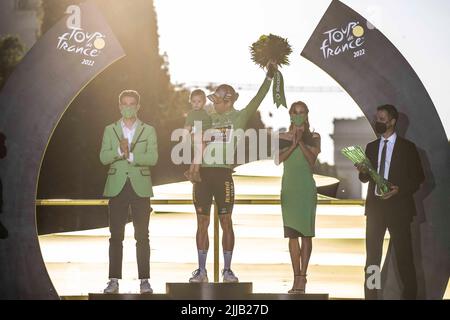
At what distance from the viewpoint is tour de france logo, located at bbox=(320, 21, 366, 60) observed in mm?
7293

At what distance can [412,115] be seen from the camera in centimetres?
725

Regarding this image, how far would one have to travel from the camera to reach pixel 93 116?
704 inches

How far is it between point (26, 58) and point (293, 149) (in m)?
2.64

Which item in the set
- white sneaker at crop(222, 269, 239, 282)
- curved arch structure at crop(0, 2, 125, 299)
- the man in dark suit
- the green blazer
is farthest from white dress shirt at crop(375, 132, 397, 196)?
curved arch structure at crop(0, 2, 125, 299)

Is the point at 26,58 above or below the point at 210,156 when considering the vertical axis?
above

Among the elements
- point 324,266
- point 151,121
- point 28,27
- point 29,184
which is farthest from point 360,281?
point 28,27

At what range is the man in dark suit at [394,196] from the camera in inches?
275

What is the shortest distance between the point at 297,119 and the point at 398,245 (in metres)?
1.46

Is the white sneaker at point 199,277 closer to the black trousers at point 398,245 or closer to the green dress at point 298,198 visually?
the green dress at point 298,198

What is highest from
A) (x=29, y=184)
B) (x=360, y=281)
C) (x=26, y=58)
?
(x=26, y=58)

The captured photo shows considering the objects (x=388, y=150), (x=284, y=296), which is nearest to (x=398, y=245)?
(x=388, y=150)
